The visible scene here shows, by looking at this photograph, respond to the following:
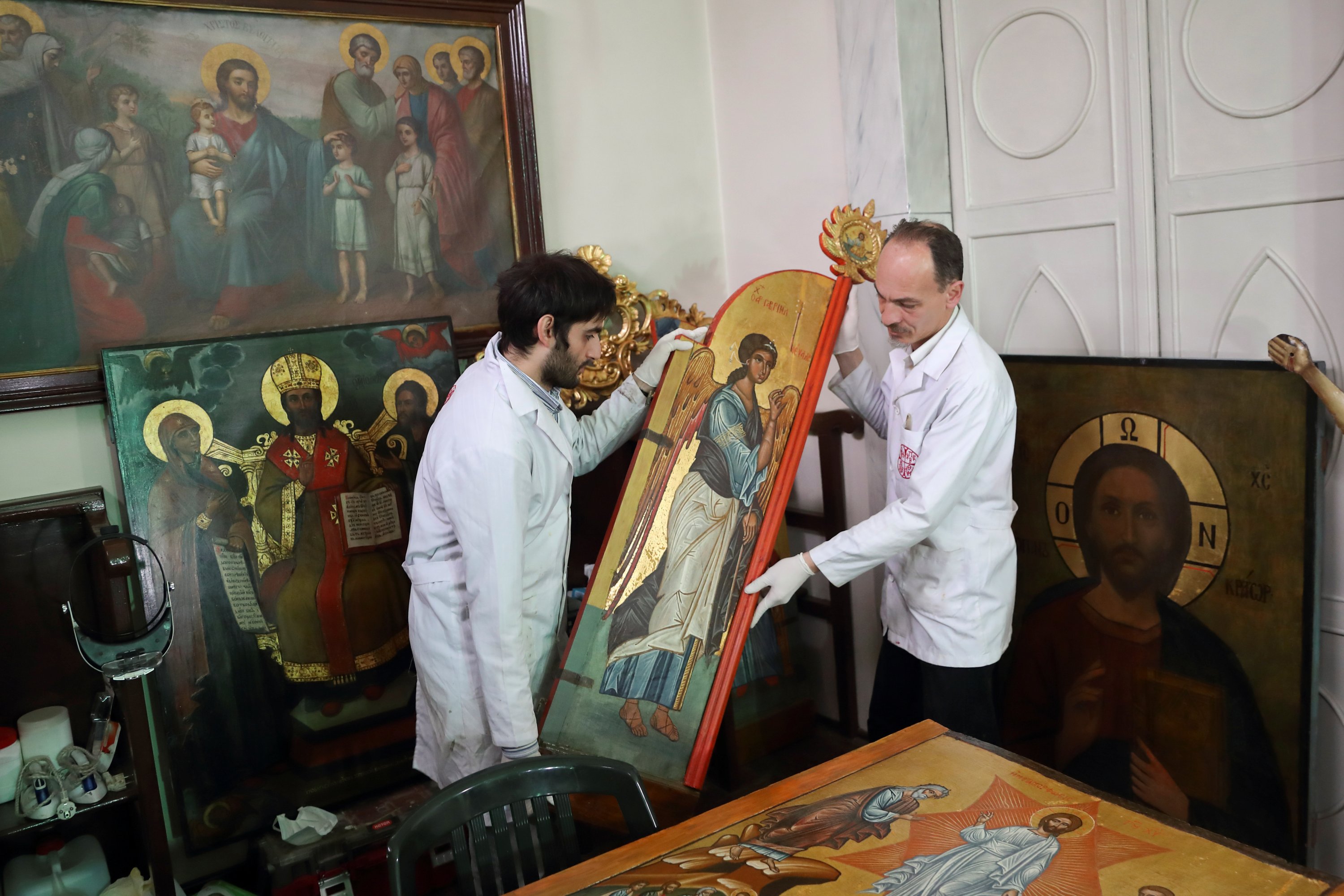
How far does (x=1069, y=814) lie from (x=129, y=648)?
227 centimetres

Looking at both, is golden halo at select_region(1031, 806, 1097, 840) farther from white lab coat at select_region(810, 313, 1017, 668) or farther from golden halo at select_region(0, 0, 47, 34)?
golden halo at select_region(0, 0, 47, 34)

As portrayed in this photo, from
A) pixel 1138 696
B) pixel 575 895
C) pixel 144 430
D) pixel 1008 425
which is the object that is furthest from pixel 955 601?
pixel 144 430

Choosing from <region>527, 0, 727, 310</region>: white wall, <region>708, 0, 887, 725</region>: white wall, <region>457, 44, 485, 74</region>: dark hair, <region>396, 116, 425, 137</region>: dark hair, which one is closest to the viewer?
<region>396, 116, 425, 137</region>: dark hair

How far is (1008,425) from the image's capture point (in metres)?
Answer: 2.53

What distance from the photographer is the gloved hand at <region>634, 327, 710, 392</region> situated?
2939 millimetres

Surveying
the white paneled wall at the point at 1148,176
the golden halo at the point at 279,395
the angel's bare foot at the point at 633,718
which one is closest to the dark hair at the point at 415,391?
the golden halo at the point at 279,395

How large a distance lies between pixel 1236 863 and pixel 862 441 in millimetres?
2203

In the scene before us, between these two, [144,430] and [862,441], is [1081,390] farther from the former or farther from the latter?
[144,430]

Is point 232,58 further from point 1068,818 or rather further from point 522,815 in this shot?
point 1068,818

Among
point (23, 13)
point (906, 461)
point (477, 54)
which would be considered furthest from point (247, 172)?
point (906, 461)

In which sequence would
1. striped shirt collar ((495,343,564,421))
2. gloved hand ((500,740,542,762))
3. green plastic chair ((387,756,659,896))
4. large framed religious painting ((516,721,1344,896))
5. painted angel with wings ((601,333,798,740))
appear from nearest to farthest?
large framed religious painting ((516,721,1344,896)) < green plastic chair ((387,756,659,896)) < gloved hand ((500,740,542,762)) < striped shirt collar ((495,343,564,421)) < painted angel with wings ((601,333,798,740))

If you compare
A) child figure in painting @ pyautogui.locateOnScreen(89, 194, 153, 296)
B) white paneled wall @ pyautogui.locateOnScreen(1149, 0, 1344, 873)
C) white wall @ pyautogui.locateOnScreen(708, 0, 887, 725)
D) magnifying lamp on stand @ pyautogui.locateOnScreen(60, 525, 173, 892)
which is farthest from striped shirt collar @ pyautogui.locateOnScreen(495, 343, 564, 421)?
white paneled wall @ pyautogui.locateOnScreen(1149, 0, 1344, 873)

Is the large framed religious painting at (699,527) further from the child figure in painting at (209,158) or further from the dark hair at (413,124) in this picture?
the child figure in painting at (209,158)

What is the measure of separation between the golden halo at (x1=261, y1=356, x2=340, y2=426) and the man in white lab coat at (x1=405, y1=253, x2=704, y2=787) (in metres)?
0.75
